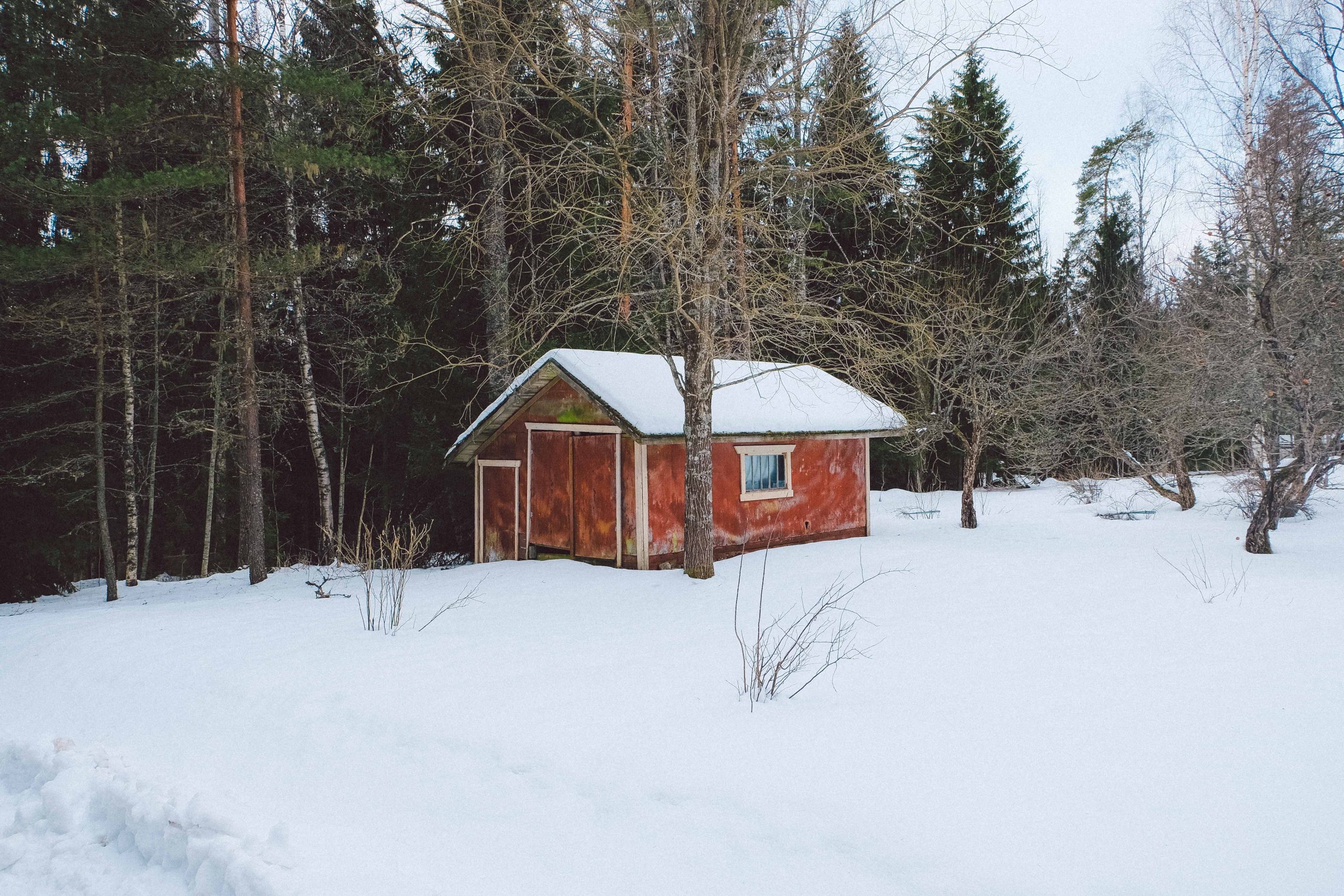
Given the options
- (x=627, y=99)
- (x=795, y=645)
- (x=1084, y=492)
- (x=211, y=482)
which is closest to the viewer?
(x=795, y=645)

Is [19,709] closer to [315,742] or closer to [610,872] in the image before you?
[315,742]

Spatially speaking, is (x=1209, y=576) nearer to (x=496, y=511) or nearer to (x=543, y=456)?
(x=543, y=456)

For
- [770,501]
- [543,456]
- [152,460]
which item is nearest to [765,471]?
[770,501]

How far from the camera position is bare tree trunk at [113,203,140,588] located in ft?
42.1

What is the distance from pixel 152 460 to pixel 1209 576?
17990mm

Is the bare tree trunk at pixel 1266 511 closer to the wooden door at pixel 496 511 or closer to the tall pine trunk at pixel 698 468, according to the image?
the tall pine trunk at pixel 698 468

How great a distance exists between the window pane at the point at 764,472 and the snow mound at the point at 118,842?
8.65 meters

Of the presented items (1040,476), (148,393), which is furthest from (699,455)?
(1040,476)

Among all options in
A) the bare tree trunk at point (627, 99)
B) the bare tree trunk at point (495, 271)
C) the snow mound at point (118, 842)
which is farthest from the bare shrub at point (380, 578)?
the bare tree trunk at point (495, 271)

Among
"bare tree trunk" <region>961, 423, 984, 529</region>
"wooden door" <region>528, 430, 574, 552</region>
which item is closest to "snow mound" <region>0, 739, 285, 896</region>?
"wooden door" <region>528, 430, 574, 552</region>

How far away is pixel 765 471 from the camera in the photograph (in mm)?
12195

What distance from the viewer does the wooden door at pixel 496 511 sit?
12.5 m

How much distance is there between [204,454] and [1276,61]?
22.0 m

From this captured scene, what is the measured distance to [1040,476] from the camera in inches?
966
